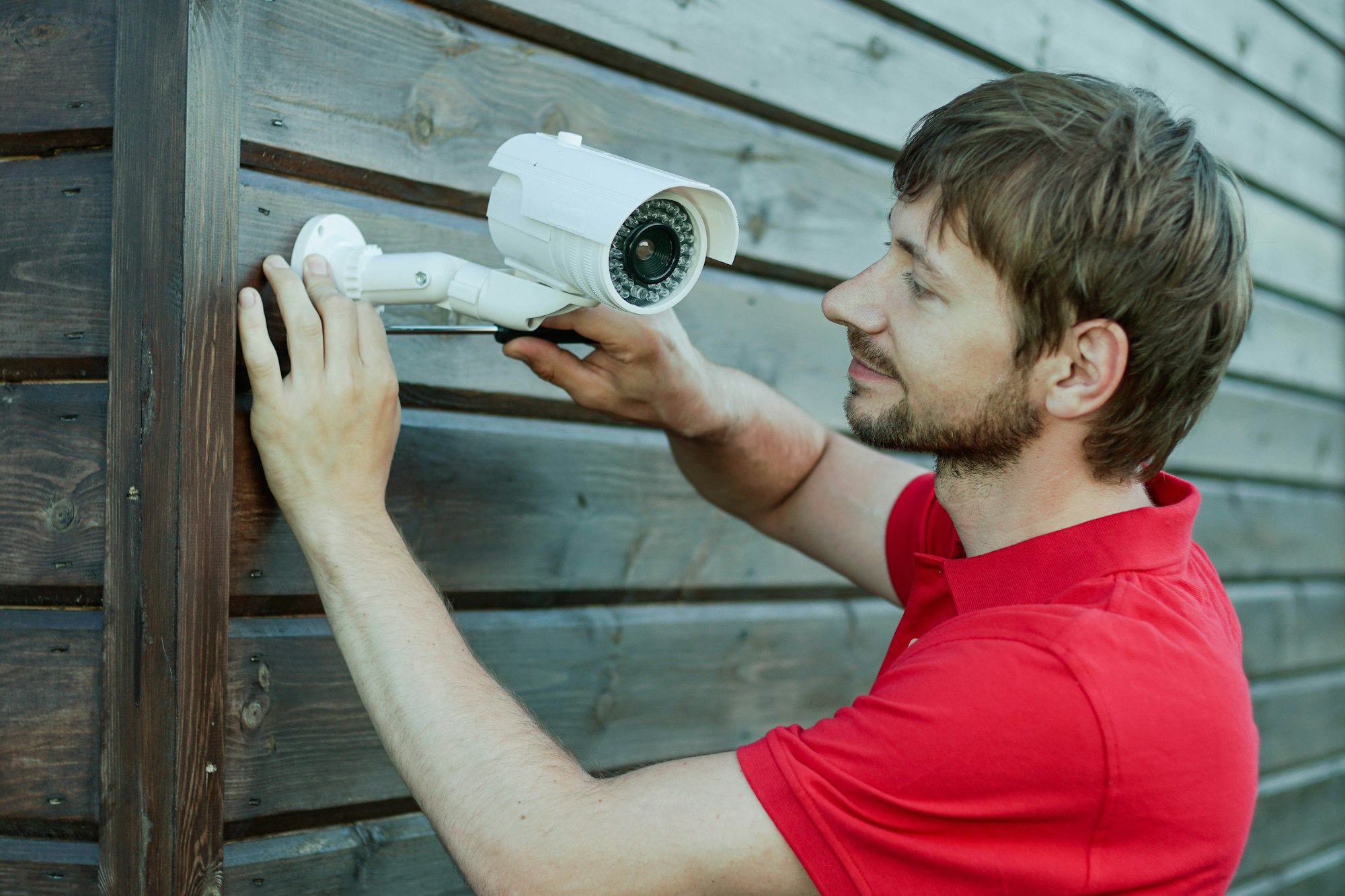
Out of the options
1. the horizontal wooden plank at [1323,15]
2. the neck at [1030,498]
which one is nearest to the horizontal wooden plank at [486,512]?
the neck at [1030,498]

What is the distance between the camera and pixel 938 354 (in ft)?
4.47

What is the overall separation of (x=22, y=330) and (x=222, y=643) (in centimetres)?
44

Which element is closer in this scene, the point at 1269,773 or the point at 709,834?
the point at 709,834

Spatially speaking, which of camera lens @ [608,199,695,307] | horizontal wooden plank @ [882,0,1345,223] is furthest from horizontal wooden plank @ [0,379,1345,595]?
horizontal wooden plank @ [882,0,1345,223]

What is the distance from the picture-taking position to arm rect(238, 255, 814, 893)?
43.1 inches

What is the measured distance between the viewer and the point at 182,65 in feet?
4.09

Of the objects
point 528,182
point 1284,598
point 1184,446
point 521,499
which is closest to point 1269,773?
point 1284,598

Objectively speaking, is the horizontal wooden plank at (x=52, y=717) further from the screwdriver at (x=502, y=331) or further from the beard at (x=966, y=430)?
the beard at (x=966, y=430)

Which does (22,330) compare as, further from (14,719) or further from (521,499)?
(521,499)

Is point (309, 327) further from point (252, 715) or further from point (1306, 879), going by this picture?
point (1306, 879)

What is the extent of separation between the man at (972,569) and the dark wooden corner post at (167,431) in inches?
2.9

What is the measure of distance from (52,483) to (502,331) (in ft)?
1.81

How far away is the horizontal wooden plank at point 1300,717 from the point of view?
3.16 meters

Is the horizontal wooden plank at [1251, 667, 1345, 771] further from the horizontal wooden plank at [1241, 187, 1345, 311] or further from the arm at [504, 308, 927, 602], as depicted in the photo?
the arm at [504, 308, 927, 602]
